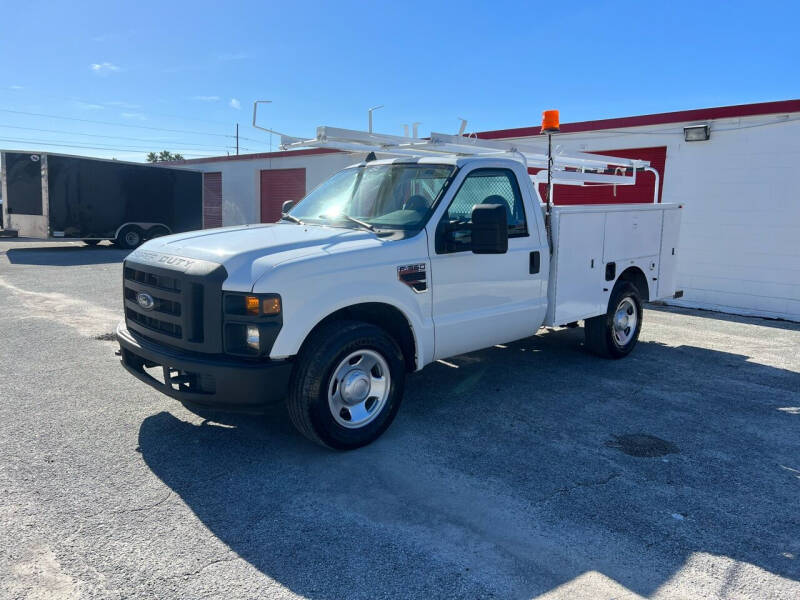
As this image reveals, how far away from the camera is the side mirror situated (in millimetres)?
4586

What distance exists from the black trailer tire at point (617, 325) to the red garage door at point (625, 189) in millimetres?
4709

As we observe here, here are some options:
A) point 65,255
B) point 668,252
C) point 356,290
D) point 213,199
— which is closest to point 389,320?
point 356,290

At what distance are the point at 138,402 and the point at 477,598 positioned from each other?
3.57m

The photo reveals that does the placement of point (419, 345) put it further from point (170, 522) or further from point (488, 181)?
point (170, 522)

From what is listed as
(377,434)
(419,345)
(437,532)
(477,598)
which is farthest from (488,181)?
(477,598)

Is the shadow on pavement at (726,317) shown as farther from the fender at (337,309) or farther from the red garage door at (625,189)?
the fender at (337,309)

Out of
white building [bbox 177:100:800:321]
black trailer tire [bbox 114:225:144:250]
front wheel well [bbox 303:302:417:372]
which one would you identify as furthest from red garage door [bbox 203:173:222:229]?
front wheel well [bbox 303:302:417:372]

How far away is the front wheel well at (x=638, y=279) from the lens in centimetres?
721

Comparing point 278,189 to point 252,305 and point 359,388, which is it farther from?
point 252,305

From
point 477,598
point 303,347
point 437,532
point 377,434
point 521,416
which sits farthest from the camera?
point 521,416

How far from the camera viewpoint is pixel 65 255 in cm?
1755

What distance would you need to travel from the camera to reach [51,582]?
2883 mm

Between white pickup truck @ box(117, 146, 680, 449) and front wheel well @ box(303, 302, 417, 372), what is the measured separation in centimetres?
1

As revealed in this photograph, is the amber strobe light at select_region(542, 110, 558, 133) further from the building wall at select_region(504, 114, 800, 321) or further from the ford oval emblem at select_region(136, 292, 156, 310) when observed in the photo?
the building wall at select_region(504, 114, 800, 321)
